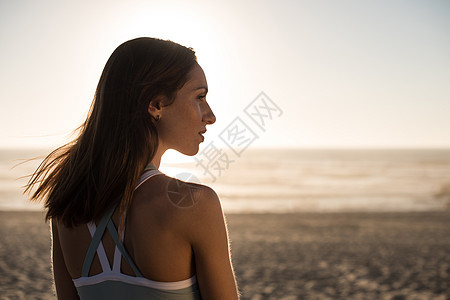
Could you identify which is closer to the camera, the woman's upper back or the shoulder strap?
the woman's upper back

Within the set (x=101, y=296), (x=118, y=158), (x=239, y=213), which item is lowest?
(x=239, y=213)

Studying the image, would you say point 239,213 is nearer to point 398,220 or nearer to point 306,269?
point 398,220

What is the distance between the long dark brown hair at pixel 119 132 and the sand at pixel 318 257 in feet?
21.2

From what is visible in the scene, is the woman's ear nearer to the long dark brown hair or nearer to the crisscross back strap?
the long dark brown hair

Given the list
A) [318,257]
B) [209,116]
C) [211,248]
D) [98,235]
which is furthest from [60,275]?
[318,257]

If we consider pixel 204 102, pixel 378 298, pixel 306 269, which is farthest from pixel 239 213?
pixel 204 102

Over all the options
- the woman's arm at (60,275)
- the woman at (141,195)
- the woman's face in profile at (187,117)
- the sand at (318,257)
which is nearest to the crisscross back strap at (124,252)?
the woman at (141,195)

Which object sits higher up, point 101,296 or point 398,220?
point 101,296

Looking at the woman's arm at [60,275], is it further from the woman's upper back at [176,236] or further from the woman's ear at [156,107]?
the woman's ear at [156,107]

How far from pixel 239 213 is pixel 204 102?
16.8m

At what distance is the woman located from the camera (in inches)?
50.1

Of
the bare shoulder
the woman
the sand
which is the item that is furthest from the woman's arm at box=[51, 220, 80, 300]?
the sand

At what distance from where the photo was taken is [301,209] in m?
A: 19.6

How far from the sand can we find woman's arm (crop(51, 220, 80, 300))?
6029mm
